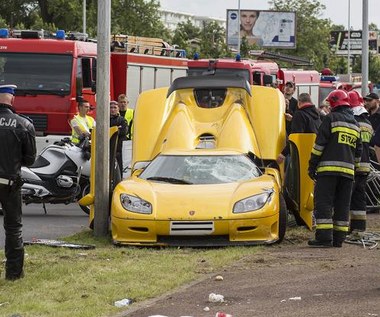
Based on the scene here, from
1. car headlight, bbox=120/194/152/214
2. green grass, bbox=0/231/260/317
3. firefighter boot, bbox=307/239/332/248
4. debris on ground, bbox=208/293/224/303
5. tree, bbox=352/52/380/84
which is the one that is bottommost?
tree, bbox=352/52/380/84

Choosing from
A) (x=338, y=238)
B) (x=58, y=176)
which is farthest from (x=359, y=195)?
(x=58, y=176)

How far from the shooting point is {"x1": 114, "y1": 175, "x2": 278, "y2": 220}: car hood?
520 inches

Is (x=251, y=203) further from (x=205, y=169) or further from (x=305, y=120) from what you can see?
(x=305, y=120)

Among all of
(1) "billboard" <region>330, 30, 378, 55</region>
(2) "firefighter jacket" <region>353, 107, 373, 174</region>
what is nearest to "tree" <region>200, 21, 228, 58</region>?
(1) "billboard" <region>330, 30, 378, 55</region>

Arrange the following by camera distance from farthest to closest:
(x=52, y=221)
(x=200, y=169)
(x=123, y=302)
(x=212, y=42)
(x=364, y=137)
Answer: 1. (x=212, y=42)
2. (x=52, y=221)
3. (x=364, y=137)
4. (x=200, y=169)
5. (x=123, y=302)

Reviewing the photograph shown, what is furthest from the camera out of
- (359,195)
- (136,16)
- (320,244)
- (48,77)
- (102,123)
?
(136,16)

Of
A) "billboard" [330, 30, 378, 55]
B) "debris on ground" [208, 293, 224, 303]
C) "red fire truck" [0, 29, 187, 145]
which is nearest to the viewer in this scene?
"debris on ground" [208, 293, 224, 303]

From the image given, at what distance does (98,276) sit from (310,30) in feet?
222

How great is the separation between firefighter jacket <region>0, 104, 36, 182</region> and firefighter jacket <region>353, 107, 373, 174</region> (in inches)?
203

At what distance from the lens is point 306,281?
412 inches

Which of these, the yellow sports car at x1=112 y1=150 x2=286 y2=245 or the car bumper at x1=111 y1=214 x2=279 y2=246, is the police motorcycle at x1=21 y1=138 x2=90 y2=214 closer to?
the yellow sports car at x1=112 y1=150 x2=286 y2=245

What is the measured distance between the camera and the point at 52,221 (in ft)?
56.2

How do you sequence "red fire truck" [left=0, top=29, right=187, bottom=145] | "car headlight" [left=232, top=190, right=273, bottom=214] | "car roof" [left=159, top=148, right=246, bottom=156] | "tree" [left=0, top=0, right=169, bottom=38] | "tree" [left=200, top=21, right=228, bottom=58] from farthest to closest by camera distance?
"tree" [left=200, top=21, right=228, bottom=58] < "tree" [left=0, top=0, right=169, bottom=38] < "red fire truck" [left=0, top=29, right=187, bottom=145] < "car roof" [left=159, top=148, right=246, bottom=156] < "car headlight" [left=232, top=190, right=273, bottom=214]

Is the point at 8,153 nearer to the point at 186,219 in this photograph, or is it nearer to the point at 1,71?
the point at 186,219
